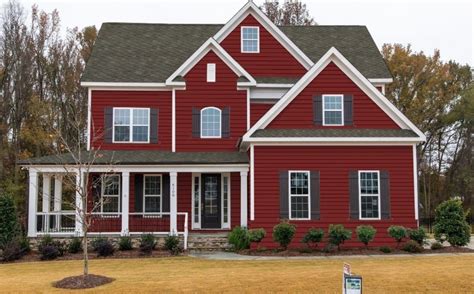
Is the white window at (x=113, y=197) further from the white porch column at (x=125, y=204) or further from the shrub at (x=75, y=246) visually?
the shrub at (x=75, y=246)

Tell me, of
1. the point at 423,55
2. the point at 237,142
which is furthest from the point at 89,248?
the point at 423,55

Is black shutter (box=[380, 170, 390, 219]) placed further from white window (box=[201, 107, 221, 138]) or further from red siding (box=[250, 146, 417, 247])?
white window (box=[201, 107, 221, 138])

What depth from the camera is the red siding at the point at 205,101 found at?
2519cm

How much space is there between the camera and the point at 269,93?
26.0m

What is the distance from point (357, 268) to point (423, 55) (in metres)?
32.2

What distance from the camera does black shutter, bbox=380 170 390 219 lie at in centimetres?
2173

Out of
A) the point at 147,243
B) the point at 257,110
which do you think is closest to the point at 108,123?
the point at 257,110

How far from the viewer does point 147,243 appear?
20672 mm

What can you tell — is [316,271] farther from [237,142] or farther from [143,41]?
[143,41]

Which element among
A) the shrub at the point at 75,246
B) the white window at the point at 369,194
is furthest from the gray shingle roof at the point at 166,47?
the shrub at the point at 75,246

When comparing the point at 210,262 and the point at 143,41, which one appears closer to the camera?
the point at 210,262

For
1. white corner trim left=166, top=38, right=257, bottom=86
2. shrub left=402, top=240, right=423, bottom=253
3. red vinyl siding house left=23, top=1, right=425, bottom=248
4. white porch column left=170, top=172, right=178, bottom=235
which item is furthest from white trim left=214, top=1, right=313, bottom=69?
shrub left=402, top=240, right=423, bottom=253

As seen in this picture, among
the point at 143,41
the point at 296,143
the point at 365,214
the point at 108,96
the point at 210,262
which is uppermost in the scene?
the point at 143,41

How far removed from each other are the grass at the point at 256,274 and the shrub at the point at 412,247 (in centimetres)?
168
